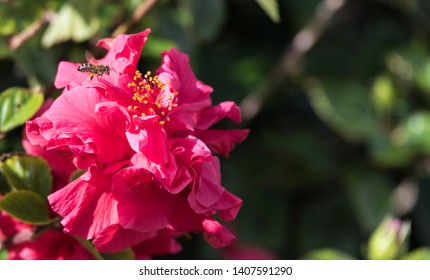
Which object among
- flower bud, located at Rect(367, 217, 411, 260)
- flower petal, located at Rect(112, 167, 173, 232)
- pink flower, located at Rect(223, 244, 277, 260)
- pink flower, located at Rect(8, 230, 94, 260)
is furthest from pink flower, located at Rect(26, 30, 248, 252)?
pink flower, located at Rect(223, 244, 277, 260)

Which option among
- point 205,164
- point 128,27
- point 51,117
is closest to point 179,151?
point 205,164

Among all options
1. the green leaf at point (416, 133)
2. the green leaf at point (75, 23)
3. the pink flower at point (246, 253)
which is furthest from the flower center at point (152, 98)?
the green leaf at point (416, 133)

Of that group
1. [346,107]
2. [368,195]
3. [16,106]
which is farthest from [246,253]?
[16,106]

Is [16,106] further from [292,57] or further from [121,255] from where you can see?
[292,57]

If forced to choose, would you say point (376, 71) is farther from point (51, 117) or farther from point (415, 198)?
point (51, 117)

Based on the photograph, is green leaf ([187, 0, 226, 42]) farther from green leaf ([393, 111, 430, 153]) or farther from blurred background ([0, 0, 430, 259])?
green leaf ([393, 111, 430, 153])

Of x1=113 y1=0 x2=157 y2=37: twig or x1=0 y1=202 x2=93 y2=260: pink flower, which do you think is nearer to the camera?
x1=0 y1=202 x2=93 y2=260: pink flower
